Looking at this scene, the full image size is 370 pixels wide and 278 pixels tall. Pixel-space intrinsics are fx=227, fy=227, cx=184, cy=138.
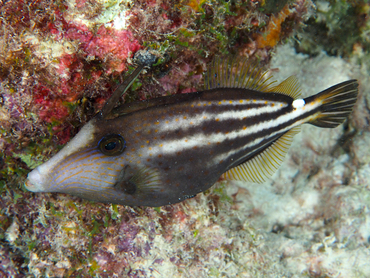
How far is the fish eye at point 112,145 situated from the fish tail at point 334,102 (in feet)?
6.70

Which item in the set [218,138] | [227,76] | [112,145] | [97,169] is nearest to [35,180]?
[97,169]

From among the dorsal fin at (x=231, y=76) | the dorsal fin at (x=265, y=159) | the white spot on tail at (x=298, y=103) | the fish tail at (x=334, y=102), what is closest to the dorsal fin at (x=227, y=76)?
the dorsal fin at (x=231, y=76)

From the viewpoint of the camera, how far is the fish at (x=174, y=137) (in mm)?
2086

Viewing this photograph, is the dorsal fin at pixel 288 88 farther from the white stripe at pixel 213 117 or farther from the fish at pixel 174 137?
the white stripe at pixel 213 117

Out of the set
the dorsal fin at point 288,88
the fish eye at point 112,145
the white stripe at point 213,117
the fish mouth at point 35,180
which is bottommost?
the fish mouth at point 35,180

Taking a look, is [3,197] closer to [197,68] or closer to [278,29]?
[197,68]

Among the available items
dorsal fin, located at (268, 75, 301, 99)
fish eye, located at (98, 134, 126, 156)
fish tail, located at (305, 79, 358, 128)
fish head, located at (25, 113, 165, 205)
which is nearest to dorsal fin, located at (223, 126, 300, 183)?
fish tail, located at (305, 79, 358, 128)

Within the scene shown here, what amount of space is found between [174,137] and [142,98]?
0.84 meters

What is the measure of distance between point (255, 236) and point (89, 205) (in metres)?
2.44

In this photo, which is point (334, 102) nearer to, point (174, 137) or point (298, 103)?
point (298, 103)

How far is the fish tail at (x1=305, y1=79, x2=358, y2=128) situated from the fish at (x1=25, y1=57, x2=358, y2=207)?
0.01m

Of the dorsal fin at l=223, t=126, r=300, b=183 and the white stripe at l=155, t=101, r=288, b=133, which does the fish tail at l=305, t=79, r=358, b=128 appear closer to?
the dorsal fin at l=223, t=126, r=300, b=183

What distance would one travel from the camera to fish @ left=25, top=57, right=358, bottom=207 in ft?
6.84

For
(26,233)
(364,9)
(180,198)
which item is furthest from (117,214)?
(364,9)
